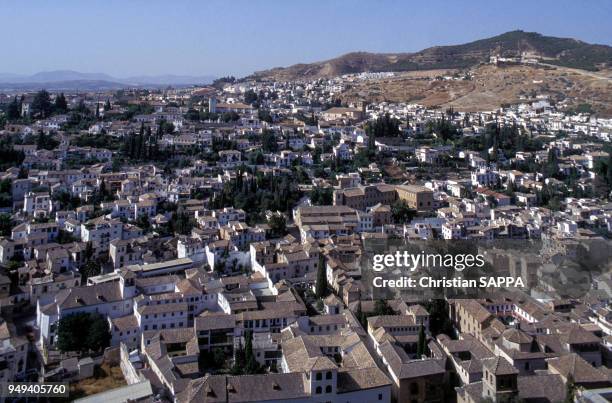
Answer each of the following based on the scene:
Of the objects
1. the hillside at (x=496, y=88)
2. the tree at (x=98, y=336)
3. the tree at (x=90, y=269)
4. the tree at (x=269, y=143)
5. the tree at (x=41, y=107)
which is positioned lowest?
the tree at (x=98, y=336)

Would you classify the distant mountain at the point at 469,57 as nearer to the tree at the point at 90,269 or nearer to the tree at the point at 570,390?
the tree at the point at 90,269

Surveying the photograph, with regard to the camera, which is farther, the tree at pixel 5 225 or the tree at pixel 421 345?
the tree at pixel 5 225

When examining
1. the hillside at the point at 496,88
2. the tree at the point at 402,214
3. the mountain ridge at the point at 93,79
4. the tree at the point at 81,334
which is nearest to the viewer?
the tree at the point at 81,334

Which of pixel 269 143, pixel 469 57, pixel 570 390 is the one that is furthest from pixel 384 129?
pixel 469 57

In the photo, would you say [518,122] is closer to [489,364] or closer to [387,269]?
[387,269]

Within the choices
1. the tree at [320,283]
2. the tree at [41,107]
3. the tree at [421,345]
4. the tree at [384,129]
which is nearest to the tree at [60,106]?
the tree at [41,107]

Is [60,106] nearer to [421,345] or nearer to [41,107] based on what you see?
[41,107]
